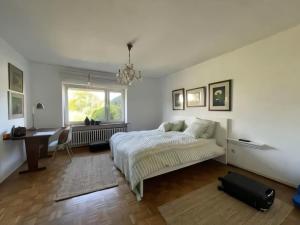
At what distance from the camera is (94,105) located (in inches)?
177

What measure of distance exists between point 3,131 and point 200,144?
3439 mm

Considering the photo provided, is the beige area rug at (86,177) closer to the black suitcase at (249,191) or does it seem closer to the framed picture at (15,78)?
the black suitcase at (249,191)

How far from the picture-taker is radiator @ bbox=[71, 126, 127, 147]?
405 cm

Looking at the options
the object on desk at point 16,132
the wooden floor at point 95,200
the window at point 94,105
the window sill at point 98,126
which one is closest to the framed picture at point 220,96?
the wooden floor at point 95,200

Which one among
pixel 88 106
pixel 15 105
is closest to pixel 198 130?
pixel 88 106

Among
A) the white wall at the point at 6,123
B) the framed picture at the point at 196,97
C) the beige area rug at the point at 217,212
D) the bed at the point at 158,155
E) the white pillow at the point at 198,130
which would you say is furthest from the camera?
the framed picture at the point at 196,97

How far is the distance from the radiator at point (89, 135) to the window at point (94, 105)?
369mm

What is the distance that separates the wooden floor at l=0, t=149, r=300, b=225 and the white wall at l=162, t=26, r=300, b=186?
1.06ft

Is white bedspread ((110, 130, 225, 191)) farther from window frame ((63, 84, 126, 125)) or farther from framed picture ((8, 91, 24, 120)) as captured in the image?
window frame ((63, 84, 126, 125))

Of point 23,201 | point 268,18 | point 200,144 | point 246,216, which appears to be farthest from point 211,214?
point 268,18

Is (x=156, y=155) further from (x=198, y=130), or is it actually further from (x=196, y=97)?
(x=196, y=97)

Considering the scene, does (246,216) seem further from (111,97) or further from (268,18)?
(111,97)

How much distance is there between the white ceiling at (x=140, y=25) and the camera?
160 cm

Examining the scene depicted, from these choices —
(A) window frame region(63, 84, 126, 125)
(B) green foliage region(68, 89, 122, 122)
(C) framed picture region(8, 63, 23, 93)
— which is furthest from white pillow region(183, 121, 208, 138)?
(C) framed picture region(8, 63, 23, 93)
